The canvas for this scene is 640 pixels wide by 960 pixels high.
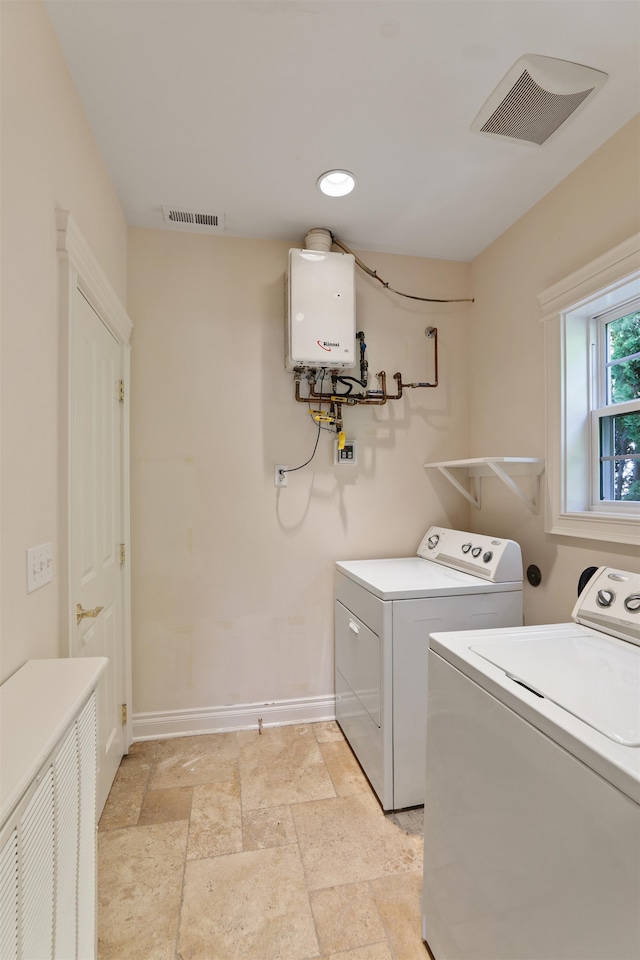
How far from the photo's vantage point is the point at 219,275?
236 cm

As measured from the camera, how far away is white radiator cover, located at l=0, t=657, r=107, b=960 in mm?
666

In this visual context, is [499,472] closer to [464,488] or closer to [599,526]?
[599,526]

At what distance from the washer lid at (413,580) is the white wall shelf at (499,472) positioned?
44 cm

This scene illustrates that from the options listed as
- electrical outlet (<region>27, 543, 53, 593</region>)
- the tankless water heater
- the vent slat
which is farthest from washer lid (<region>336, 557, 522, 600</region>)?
the vent slat

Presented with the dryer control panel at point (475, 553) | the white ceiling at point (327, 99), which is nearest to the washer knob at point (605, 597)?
the dryer control panel at point (475, 553)

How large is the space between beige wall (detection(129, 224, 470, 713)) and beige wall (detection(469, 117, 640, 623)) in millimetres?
407

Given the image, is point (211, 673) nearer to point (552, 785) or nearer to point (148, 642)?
point (148, 642)

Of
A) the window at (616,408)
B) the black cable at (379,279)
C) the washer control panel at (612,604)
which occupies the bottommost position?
the washer control panel at (612,604)

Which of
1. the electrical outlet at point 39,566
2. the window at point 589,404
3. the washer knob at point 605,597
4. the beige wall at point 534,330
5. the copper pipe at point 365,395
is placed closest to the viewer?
the electrical outlet at point 39,566

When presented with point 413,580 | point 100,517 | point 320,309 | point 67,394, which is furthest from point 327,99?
point 413,580

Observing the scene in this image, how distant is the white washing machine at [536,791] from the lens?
0.69 m

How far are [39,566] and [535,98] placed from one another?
2.18 meters

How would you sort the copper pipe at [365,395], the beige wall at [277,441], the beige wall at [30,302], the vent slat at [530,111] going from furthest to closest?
the copper pipe at [365,395], the beige wall at [277,441], the vent slat at [530,111], the beige wall at [30,302]

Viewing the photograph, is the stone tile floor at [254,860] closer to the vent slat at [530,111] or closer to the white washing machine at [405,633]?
the white washing machine at [405,633]
